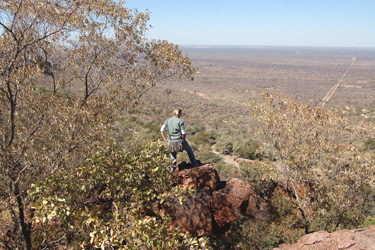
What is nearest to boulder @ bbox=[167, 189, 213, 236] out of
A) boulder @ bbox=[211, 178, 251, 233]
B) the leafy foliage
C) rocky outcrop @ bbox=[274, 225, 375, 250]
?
boulder @ bbox=[211, 178, 251, 233]

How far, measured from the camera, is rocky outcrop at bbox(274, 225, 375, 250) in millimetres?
5387

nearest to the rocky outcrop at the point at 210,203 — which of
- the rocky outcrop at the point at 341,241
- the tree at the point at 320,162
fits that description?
the tree at the point at 320,162

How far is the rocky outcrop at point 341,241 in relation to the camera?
539 cm

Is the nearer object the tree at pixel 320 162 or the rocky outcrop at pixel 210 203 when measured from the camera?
the rocky outcrop at pixel 210 203

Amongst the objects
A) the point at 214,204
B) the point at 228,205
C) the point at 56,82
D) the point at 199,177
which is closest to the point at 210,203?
the point at 214,204

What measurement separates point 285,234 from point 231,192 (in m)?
1.79

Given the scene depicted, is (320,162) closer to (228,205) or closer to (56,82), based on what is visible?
(228,205)

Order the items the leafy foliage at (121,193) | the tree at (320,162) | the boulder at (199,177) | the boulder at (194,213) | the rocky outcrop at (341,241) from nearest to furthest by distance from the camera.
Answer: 1. the leafy foliage at (121,193)
2. the rocky outcrop at (341,241)
3. the boulder at (194,213)
4. the tree at (320,162)
5. the boulder at (199,177)

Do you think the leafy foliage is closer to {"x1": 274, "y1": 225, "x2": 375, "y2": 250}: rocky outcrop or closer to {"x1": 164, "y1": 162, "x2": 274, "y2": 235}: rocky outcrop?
{"x1": 164, "y1": 162, "x2": 274, "y2": 235}: rocky outcrop

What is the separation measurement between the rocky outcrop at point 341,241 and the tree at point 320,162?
143cm

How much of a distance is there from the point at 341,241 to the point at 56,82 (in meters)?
8.96

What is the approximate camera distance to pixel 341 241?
219 inches

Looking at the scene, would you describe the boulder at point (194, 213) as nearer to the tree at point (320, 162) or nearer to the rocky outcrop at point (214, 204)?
the rocky outcrop at point (214, 204)

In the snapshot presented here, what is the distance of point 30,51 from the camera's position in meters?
7.20
